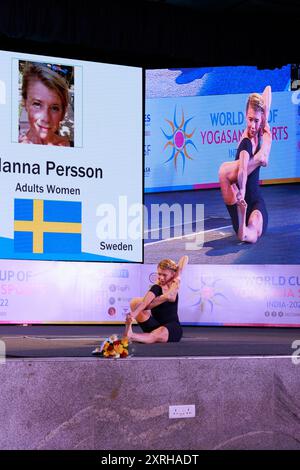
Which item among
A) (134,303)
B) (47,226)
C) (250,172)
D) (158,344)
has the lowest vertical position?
(158,344)

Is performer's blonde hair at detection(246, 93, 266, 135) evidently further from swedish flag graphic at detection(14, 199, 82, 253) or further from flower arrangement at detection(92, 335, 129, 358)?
flower arrangement at detection(92, 335, 129, 358)

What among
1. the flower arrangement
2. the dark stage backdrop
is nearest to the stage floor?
the flower arrangement

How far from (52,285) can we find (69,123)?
3.56 feet

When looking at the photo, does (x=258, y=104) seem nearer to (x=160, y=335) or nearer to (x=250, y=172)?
(x=250, y=172)

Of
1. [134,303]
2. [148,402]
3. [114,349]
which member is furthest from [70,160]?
[148,402]

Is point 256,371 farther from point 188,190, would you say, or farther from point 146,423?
point 188,190

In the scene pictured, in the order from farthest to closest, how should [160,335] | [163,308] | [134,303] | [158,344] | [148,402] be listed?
[134,303] → [163,308] → [160,335] → [158,344] → [148,402]

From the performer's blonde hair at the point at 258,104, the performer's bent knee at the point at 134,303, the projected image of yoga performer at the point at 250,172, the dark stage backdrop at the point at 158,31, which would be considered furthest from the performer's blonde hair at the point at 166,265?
the dark stage backdrop at the point at 158,31

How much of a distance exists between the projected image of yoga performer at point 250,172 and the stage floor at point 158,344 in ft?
2.58

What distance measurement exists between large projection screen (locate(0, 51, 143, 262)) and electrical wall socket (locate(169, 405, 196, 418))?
263 cm

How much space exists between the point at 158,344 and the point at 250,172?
1.75 metres

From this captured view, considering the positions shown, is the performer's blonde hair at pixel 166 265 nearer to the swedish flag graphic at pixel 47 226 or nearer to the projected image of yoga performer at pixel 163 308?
the projected image of yoga performer at pixel 163 308

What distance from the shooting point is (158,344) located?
163 inches

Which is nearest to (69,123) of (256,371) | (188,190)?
(188,190)
